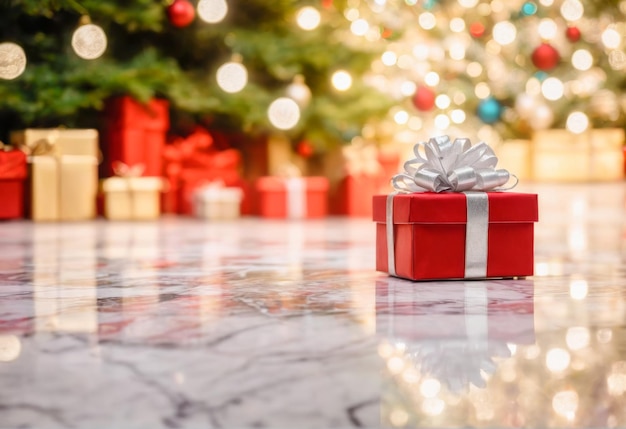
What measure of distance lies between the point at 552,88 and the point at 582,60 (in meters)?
0.34

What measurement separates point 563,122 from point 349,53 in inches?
68.4

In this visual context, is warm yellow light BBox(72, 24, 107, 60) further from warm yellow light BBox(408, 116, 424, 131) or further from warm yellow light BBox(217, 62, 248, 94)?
warm yellow light BBox(408, 116, 424, 131)

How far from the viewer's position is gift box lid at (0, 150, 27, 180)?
16.2 ft

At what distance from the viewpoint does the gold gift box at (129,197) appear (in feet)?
17.8

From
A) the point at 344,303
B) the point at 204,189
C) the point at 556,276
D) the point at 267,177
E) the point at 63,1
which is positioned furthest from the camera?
the point at 267,177

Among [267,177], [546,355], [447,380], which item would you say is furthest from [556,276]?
[267,177]

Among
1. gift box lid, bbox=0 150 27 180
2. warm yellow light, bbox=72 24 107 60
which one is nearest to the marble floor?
gift box lid, bbox=0 150 27 180

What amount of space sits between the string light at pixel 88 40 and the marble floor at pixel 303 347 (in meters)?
3.04

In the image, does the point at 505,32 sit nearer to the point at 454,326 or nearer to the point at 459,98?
the point at 459,98

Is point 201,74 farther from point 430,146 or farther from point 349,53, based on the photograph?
point 430,146

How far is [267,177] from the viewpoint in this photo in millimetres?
6070

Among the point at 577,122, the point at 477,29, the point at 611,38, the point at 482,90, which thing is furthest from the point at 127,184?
the point at 611,38

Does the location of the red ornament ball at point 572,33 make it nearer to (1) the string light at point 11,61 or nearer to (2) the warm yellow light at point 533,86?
(2) the warm yellow light at point 533,86

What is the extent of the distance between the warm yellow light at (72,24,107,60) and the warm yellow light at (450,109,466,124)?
104 inches
